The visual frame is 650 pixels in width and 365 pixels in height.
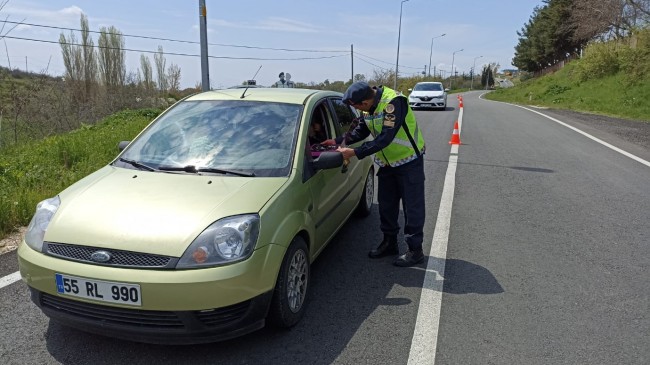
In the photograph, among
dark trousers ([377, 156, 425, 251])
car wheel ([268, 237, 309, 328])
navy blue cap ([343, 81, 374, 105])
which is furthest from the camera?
dark trousers ([377, 156, 425, 251])

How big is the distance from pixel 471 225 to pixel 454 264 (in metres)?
1.23

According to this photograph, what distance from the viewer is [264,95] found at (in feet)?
14.0

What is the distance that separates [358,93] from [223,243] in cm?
186

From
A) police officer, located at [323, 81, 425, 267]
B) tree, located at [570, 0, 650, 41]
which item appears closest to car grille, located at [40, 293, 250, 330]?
police officer, located at [323, 81, 425, 267]

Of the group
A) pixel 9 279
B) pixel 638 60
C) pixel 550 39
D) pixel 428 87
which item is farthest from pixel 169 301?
pixel 550 39

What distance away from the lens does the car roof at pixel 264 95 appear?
4.16 metres

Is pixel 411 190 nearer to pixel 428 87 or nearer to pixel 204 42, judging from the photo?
pixel 204 42

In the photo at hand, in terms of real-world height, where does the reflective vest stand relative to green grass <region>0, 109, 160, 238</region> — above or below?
above

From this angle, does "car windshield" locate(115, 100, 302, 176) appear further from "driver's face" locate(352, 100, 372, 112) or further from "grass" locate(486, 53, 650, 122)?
"grass" locate(486, 53, 650, 122)

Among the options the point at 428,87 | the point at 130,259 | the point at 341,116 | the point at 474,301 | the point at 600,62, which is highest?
the point at 600,62

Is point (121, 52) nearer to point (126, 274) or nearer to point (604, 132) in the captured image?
point (604, 132)

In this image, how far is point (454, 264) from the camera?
14.3ft

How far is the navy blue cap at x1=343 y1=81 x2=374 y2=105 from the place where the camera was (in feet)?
13.0

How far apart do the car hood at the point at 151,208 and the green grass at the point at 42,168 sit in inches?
98.0
